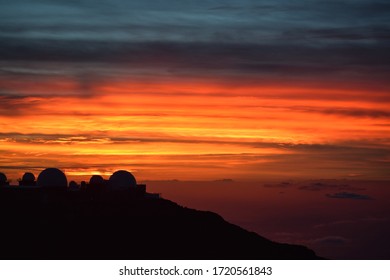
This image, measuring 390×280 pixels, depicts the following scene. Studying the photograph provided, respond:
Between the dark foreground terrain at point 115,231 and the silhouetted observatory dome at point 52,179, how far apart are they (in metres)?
2.80

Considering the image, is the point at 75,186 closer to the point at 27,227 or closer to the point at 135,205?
the point at 135,205

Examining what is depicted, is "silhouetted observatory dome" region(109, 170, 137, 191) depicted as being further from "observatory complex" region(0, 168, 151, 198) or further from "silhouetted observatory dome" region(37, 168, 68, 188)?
"silhouetted observatory dome" region(37, 168, 68, 188)

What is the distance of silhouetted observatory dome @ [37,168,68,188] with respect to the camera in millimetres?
86688

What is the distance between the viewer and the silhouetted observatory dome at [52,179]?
86688mm

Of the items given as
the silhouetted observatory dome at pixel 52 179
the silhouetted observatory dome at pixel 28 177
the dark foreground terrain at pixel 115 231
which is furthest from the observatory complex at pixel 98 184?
the silhouetted observatory dome at pixel 28 177

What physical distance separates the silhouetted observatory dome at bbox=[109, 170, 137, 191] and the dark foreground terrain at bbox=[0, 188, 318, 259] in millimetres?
1187

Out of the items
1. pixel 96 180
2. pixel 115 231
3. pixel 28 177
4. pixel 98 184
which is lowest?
pixel 115 231

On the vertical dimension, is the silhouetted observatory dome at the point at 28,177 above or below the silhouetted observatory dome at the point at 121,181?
above

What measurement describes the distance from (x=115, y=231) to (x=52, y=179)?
18.1 metres

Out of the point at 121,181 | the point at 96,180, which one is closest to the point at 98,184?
the point at 121,181

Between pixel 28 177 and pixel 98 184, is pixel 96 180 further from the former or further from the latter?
pixel 28 177

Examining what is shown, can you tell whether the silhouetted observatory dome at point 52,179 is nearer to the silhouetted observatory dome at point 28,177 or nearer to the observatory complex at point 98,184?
the observatory complex at point 98,184

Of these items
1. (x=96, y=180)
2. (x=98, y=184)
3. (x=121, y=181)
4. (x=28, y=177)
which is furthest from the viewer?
(x=28, y=177)

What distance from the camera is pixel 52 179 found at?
8681 centimetres
